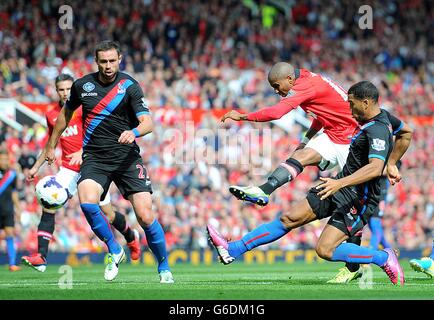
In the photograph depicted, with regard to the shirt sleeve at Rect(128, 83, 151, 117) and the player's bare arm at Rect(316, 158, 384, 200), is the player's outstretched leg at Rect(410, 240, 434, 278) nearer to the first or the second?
the player's bare arm at Rect(316, 158, 384, 200)

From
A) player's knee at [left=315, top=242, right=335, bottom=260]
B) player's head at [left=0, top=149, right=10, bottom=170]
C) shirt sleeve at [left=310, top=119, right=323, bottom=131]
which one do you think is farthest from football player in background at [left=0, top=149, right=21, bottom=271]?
player's knee at [left=315, top=242, right=335, bottom=260]

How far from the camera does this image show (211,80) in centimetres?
2264

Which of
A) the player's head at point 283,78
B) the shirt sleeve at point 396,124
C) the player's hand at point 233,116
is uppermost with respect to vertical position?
the player's head at point 283,78

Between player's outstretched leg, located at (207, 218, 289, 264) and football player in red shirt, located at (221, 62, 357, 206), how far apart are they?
53 centimetres

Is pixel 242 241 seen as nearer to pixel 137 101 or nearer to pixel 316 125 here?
pixel 137 101

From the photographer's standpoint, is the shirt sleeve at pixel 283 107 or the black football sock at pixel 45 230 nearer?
the shirt sleeve at pixel 283 107

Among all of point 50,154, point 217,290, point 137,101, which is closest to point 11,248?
point 50,154

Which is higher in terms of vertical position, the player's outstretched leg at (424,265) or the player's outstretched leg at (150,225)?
the player's outstretched leg at (150,225)

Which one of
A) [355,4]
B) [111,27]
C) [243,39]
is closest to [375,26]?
[355,4]

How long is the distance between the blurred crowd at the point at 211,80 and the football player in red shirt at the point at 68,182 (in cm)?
538

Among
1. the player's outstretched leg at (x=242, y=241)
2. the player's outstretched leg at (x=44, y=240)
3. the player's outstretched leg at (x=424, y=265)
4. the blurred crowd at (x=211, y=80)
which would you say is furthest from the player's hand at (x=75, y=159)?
the blurred crowd at (x=211, y=80)

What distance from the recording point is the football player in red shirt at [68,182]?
11.9 metres

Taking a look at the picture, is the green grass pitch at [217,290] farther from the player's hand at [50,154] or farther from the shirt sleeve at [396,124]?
the shirt sleeve at [396,124]

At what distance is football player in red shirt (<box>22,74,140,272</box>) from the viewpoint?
11.9 metres
